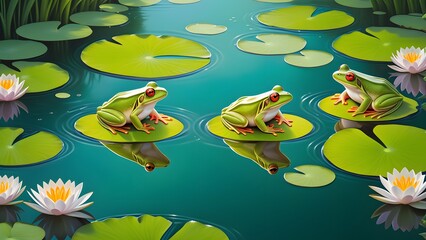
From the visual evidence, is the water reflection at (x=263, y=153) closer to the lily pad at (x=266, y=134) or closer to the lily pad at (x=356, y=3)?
the lily pad at (x=266, y=134)

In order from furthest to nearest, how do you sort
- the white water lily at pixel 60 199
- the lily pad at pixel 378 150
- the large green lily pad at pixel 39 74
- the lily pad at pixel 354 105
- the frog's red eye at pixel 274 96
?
1. the large green lily pad at pixel 39 74
2. the lily pad at pixel 354 105
3. the frog's red eye at pixel 274 96
4. the lily pad at pixel 378 150
5. the white water lily at pixel 60 199

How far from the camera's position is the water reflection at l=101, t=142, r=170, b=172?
467 centimetres

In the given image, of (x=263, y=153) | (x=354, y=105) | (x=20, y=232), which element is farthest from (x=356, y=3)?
(x=20, y=232)

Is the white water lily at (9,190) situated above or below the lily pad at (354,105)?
above

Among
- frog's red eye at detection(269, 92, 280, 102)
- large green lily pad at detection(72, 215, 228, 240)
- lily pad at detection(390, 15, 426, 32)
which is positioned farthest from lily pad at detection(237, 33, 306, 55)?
large green lily pad at detection(72, 215, 228, 240)

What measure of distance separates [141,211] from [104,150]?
699mm

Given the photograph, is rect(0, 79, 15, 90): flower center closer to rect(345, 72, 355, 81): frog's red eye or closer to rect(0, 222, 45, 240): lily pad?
rect(0, 222, 45, 240): lily pad

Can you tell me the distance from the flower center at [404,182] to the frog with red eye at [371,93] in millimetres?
958

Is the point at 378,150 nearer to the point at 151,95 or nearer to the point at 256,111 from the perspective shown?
the point at 256,111

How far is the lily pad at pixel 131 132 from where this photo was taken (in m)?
4.90

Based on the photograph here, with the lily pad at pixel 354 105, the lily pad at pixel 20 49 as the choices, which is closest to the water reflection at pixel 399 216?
the lily pad at pixel 354 105

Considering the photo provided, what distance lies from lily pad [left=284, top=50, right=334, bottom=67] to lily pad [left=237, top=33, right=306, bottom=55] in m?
0.09

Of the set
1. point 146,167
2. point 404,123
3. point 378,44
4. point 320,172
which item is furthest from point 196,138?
point 378,44

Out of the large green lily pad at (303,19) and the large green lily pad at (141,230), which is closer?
the large green lily pad at (141,230)
